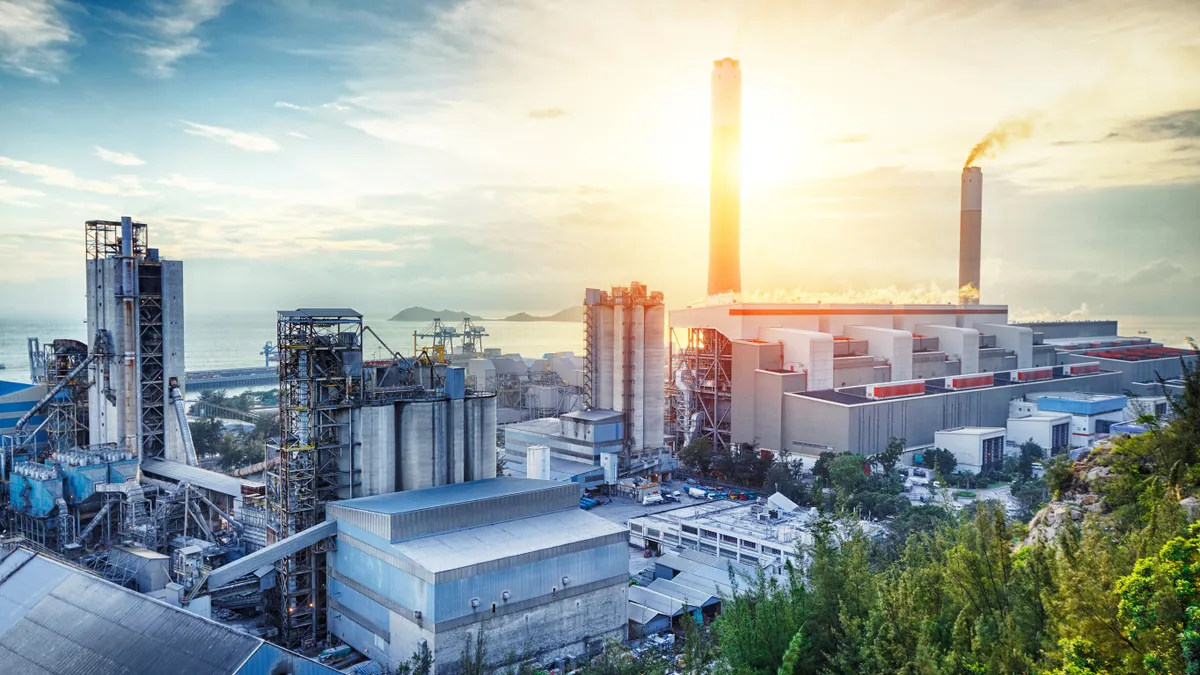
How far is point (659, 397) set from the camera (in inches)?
1722

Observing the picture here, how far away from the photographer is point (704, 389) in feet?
161

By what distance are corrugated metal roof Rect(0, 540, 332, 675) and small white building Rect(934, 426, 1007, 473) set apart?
3727cm

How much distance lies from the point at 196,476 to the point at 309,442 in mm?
9039

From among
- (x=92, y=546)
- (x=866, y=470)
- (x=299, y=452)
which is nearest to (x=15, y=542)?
(x=92, y=546)

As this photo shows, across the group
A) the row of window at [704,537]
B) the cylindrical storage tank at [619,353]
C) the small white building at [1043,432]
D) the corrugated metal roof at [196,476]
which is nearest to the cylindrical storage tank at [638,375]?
the cylindrical storage tank at [619,353]

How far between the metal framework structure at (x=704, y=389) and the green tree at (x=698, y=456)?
2530mm

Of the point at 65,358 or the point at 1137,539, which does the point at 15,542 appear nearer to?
the point at 65,358

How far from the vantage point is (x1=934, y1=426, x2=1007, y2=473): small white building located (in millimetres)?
43006

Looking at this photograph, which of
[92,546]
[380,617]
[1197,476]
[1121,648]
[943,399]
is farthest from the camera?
[943,399]

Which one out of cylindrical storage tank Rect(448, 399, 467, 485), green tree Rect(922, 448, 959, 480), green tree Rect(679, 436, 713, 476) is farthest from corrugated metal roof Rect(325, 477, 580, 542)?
green tree Rect(922, 448, 959, 480)

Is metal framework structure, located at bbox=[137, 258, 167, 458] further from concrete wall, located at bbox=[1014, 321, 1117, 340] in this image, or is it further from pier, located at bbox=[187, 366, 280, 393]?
concrete wall, located at bbox=[1014, 321, 1117, 340]

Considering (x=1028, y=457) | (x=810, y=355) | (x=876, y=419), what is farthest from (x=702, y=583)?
(x=1028, y=457)

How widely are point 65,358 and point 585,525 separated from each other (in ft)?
76.6

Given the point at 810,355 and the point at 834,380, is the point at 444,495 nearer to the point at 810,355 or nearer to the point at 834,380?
the point at 810,355
